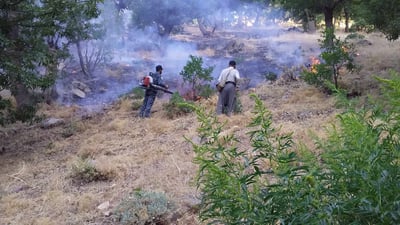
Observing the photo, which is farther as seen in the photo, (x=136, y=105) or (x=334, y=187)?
(x=136, y=105)

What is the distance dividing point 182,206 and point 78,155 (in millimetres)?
3379

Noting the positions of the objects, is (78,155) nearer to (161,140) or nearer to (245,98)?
(161,140)

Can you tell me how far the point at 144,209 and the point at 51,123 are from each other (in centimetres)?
709

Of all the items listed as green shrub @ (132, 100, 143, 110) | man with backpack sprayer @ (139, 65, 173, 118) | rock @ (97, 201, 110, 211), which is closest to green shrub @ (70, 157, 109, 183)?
rock @ (97, 201, 110, 211)

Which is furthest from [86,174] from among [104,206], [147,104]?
[147,104]

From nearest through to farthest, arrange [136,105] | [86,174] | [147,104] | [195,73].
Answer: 1. [86,174]
2. [147,104]
3. [195,73]
4. [136,105]

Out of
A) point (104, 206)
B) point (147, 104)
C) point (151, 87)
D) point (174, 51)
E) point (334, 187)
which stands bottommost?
point (104, 206)

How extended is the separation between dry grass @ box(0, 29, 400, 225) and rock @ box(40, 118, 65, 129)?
306 millimetres

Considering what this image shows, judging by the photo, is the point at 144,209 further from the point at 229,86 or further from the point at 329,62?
the point at 329,62

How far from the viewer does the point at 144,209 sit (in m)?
4.19

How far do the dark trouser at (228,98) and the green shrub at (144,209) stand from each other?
14.6 feet

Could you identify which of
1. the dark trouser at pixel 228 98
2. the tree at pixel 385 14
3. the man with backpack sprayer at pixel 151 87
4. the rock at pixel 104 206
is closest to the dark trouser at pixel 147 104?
the man with backpack sprayer at pixel 151 87

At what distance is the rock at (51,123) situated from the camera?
34.3 feet

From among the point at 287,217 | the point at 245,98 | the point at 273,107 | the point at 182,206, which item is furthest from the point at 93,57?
the point at 287,217
